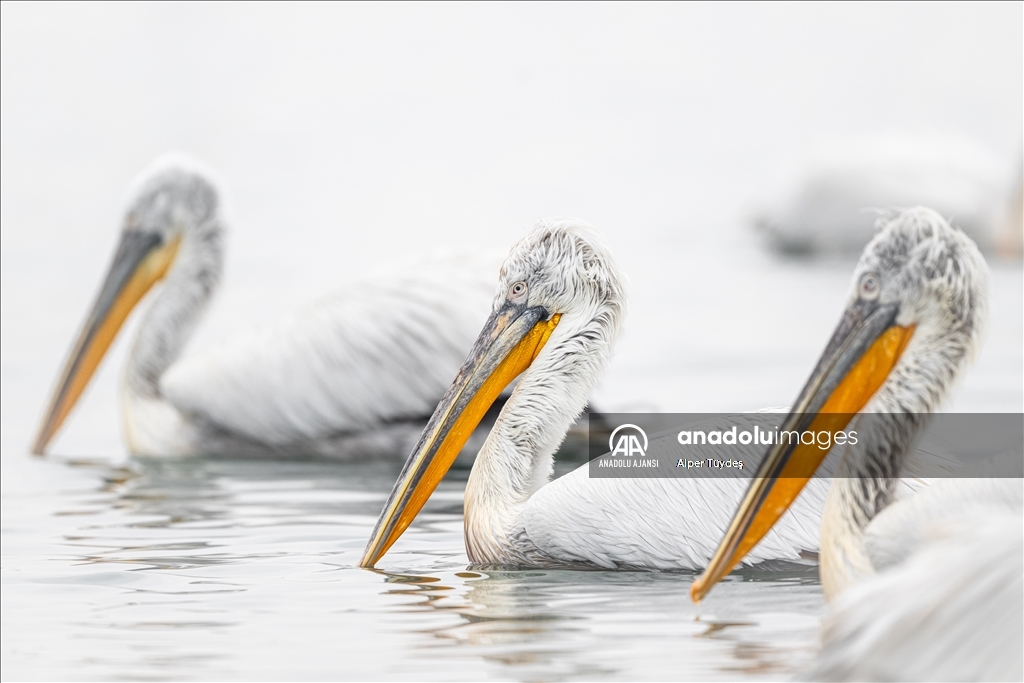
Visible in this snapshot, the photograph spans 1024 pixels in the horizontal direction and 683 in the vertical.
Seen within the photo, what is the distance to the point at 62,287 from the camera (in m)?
13.0

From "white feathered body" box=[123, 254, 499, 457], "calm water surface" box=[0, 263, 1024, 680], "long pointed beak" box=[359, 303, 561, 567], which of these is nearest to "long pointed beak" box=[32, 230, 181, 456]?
"calm water surface" box=[0, 263, 1024, 680]

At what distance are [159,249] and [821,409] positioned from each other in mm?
4647

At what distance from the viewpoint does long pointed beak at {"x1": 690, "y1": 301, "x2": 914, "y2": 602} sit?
13.0 feet

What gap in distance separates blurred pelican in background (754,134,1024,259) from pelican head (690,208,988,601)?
8.87 metres

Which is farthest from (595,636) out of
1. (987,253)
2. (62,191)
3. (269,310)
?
(62,191)

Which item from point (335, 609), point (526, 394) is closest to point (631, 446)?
point (526, 394)

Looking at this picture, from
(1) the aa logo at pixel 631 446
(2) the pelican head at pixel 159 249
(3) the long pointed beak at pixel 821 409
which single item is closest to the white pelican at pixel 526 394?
(1) the aa logo at pixel 631 446

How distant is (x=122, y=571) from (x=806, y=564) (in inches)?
79.5

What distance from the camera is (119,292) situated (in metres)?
7.94

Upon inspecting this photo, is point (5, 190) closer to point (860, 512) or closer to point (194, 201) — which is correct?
point (194, 201)

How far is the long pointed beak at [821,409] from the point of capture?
3951 mm

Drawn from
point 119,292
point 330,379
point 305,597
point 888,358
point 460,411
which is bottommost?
point 305,597

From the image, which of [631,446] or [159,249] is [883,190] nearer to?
[159,249]

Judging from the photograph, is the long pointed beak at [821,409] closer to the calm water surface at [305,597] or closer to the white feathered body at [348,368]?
the calm water surface at [305,597]
